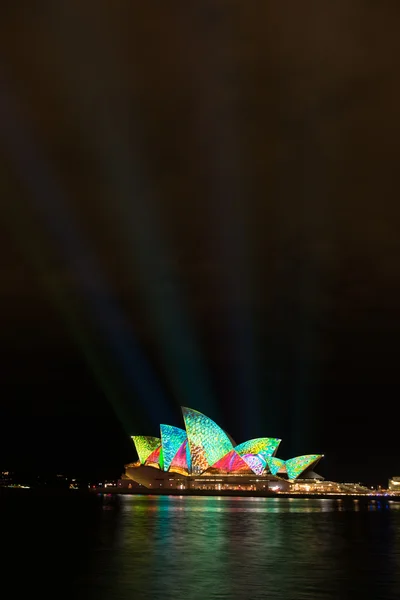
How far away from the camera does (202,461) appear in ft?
304

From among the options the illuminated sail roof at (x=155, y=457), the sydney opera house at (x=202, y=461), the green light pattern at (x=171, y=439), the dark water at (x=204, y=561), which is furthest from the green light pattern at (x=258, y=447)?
the dark water at (x=204, y=561)

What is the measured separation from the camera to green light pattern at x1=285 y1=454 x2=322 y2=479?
355ft

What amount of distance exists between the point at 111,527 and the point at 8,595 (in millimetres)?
20369

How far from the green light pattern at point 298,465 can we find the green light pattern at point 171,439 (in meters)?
22.3

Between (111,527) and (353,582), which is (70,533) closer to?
(111,527)

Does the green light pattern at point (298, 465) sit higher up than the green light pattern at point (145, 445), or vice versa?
the green light pattern at point (145, 445)

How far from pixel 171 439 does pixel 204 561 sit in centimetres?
7225

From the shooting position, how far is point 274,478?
330 feet

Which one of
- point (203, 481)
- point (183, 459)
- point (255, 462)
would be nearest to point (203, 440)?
point (183, 459)

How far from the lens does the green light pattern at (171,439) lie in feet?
304

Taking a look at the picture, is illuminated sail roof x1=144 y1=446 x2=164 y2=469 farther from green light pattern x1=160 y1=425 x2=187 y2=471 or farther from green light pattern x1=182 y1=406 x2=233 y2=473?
green light pattern x1=182 y1=406 x2=233 y2=473

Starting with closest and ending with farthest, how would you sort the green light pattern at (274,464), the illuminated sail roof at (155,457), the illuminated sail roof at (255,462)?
the illuminated sail roof at (255,462)
the illuminated sail roof at (155,457)
the green light pattern at (274,464)

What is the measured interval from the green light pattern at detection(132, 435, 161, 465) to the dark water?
65.4 meters

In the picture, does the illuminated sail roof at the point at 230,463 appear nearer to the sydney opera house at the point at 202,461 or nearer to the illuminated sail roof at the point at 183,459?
the sydney opera house at the point at 202,461
